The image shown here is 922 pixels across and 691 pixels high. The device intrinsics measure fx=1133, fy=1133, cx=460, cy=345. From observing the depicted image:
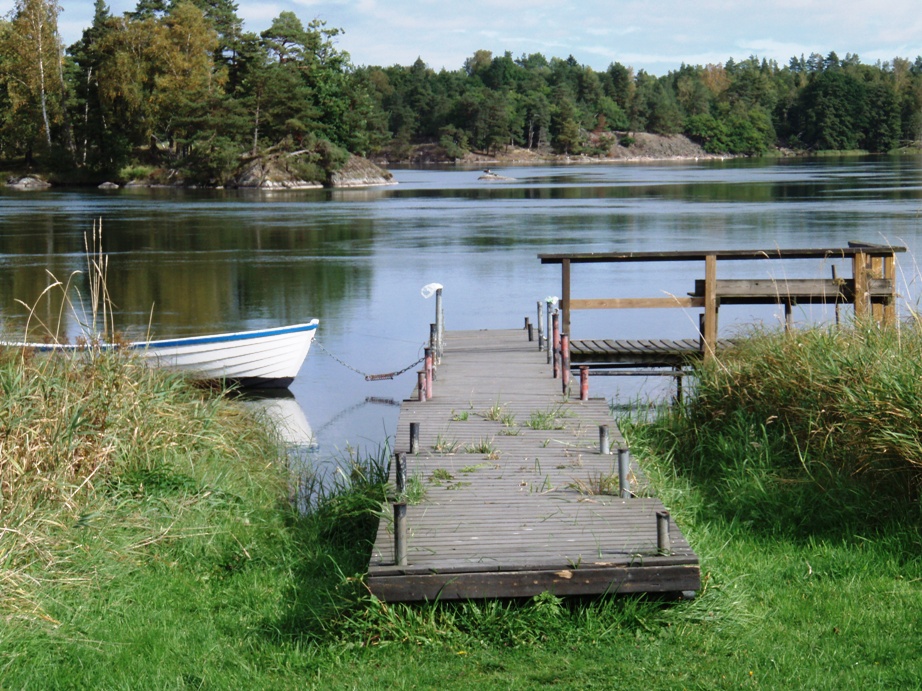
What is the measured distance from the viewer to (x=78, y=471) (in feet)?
22.2

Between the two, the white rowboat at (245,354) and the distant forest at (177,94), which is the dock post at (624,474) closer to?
the white rowboat at (245,354)

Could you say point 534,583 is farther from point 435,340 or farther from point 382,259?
point 382,259

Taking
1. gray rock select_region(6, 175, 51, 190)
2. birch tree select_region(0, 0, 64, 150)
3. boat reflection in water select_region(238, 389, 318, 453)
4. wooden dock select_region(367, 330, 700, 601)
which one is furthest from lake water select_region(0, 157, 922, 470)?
birch tree select_region(0, 0, 64, 150)

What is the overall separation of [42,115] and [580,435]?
75.9 m

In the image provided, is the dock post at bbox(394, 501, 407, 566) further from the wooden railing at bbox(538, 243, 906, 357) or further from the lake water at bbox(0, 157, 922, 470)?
the wooden railing at bbox(538, 243, 906, 357)

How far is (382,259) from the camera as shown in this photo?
2739 centimetres

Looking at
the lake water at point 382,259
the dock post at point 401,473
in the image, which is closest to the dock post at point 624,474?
the dock post at point 401,473

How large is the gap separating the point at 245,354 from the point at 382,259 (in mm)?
14207

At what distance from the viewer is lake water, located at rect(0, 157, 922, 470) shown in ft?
52.3

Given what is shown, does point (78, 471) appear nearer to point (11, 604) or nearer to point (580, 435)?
point (11, 604)

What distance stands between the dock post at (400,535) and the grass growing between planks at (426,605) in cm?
21

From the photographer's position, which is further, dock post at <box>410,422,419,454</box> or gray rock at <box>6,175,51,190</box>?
gray rock at <box>6,175,51,190</box>

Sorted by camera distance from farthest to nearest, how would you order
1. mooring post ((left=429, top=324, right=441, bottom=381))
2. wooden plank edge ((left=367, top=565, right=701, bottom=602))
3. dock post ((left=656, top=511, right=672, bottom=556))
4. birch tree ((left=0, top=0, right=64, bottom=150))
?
birch tree ((left=0, top=0, right=64, bottom=150)) → mooring post ((left=429, top=324, right=441, bottom=381)) → dock post ((left=656, top=511, right=672, bottom=556)) → wooden plank edge ((left=367, top=565, right=701, bottom=602))

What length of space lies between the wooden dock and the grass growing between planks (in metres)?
0.14
